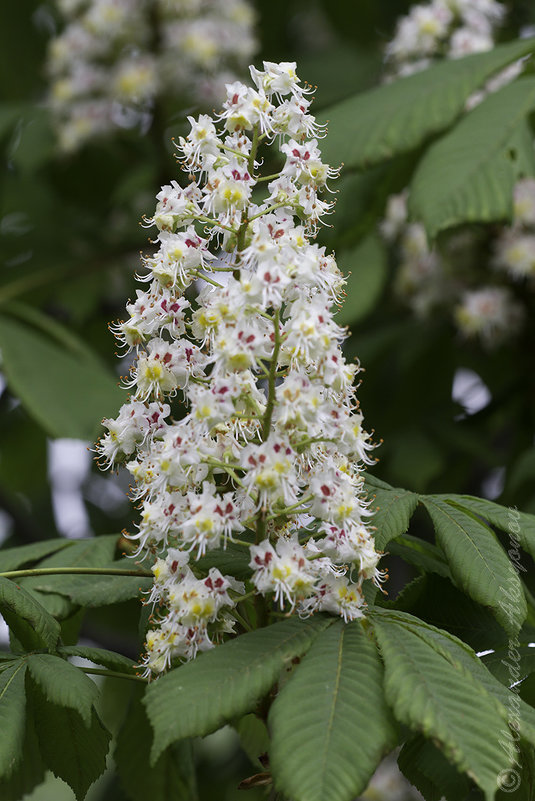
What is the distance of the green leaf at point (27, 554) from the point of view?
192cm

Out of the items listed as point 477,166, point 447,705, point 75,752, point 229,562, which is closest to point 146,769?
point 75,752

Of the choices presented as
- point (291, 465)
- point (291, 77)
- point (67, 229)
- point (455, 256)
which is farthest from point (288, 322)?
point (67, 229)

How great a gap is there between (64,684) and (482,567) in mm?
623

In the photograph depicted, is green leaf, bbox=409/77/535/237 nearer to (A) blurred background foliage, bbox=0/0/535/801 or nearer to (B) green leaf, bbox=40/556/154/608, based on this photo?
(A) blurred background foliage, bbox=0/0/535/801

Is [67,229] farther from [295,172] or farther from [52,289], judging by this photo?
[295,172]

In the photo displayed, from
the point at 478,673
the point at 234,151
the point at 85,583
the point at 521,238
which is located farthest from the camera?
the point at 521,238

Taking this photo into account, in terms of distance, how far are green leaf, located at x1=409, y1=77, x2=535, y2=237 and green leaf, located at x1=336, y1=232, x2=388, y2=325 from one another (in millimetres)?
686

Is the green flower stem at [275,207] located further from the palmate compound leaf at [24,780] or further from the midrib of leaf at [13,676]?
the palmate compound leaf at [24,780]

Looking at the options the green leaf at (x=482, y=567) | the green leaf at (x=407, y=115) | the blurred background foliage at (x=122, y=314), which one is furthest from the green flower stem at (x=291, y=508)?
the blurred background foliage at (x=122, y=314)

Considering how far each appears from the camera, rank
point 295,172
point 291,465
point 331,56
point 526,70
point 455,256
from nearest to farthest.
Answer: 1. point 291,465
2. point 295,172
3. point 526,70
4. point 455,256
5. point 331,56

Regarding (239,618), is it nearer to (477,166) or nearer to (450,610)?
(450,610)

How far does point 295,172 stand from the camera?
1.46 meters

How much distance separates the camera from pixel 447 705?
121cm

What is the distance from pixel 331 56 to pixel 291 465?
3298mm
